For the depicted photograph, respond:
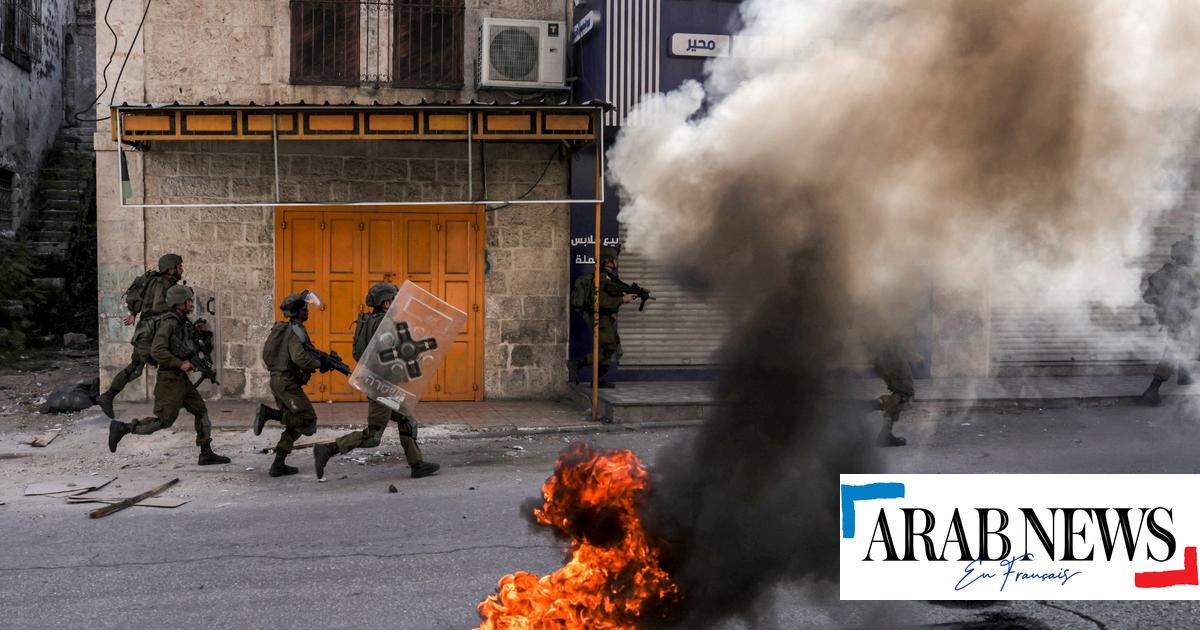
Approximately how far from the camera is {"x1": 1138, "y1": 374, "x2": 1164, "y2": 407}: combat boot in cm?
977

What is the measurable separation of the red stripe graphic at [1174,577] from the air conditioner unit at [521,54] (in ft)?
29.5

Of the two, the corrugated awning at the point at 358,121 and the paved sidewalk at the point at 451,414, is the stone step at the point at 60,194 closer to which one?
the paved sidewalk at the point at 451,414

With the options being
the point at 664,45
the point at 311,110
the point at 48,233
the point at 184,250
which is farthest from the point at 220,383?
the point at 48,233

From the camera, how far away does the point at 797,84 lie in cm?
472

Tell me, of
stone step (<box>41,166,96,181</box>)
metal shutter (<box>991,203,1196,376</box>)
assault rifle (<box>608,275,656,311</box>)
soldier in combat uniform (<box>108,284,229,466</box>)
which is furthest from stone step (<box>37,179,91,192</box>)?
metal shutter (<box>991,203,1196,376</box>)

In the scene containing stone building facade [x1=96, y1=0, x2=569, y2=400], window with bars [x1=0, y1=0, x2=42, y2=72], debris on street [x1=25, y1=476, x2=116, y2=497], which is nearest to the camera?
debris on street [x1=25, y1=476, x2=116, y2=497]

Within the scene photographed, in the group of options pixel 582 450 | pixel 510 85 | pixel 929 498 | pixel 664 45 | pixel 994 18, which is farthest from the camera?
pixel 510 85

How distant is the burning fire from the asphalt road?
45cm

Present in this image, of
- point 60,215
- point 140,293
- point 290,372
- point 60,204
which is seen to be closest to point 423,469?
point 290,372

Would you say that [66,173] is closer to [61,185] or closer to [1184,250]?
[61,185]

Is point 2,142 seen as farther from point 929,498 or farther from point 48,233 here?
point 929,498

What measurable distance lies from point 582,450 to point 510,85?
8.19 meters

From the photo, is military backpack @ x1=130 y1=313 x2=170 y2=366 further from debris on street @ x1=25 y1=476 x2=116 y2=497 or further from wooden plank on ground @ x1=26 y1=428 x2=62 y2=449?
wooden plank on ground @ x1=26 y1=428 x2=62 y2=449

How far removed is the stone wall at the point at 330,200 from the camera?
1137 cm
